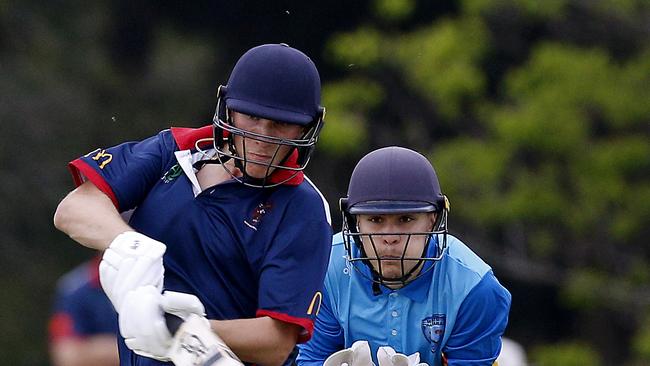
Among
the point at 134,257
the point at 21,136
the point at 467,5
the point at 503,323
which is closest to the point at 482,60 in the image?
the point at 467,5

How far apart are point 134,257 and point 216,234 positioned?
0.55 m

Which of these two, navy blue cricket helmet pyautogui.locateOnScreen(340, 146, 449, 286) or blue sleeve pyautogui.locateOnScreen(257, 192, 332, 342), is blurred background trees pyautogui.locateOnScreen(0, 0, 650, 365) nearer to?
navy blue cricket helmet pyautogui.locateOnScreen(340, 146, 449, 286)

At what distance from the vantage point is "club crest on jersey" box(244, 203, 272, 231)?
5223 millimetres

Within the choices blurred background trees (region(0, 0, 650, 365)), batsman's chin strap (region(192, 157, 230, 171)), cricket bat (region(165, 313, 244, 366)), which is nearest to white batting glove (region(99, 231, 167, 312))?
cricket bat (region(165, 313, 244, 366))

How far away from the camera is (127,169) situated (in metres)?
5.23

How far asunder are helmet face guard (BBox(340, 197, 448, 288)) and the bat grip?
1389 millimetres

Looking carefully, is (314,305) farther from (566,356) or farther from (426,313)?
(566,356)

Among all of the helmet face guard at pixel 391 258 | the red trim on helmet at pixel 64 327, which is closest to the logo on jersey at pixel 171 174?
the helmet face guard at pixel 391 258

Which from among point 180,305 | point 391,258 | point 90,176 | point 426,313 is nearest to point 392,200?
point 391,258

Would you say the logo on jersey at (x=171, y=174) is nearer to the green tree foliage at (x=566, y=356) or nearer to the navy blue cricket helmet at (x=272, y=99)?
the navy blue cricket helmet at (x=272, y=99)

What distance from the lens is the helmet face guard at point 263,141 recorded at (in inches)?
202

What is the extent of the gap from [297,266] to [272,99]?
567 mm

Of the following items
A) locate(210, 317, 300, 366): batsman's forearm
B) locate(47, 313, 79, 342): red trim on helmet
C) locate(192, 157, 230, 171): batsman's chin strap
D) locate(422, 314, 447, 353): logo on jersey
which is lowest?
locate(47, 313, 79, 342): red trim on helmet

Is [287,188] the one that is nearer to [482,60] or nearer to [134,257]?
[134,257]
